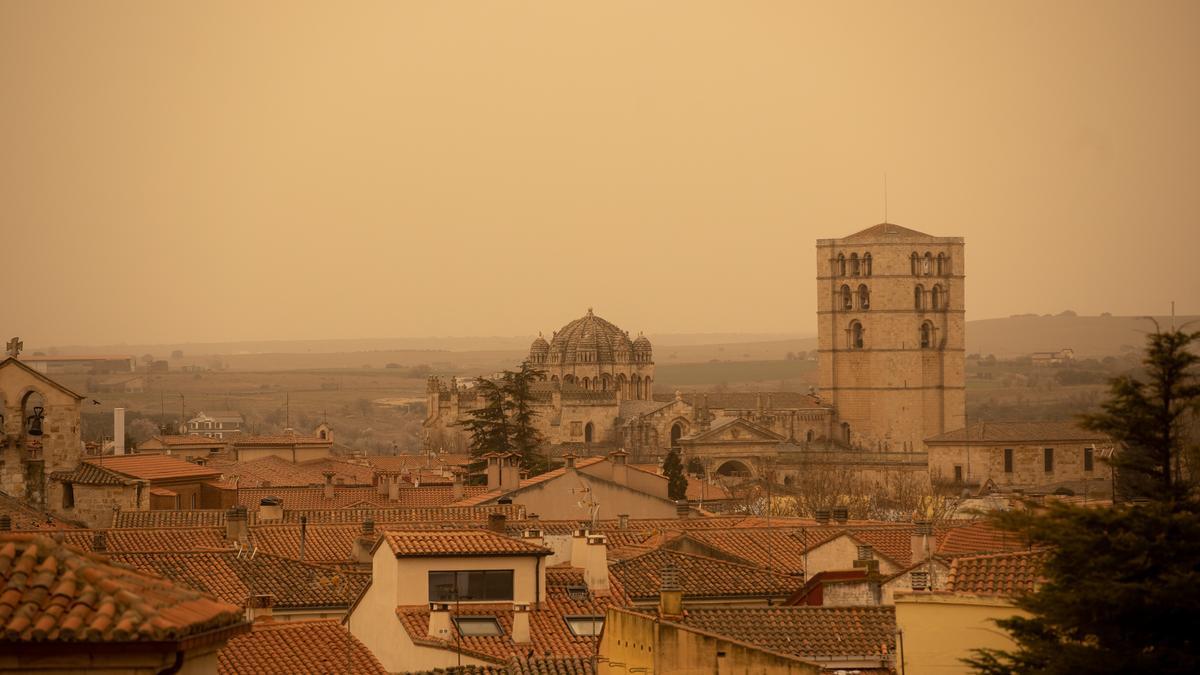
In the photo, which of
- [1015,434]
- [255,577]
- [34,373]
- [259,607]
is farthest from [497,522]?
[1015,434]

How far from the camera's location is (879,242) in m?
138

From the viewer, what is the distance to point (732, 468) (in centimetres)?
12194

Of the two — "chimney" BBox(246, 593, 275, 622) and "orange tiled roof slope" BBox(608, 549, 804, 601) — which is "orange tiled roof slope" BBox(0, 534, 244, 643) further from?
"orange tiled roof slope" BBox(608, 549, 804, 601)

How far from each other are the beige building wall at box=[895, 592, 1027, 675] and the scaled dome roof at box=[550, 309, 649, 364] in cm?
12674

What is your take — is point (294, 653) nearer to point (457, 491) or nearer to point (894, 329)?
point (457, 491)

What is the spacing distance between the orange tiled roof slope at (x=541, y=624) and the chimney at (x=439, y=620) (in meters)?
0.10

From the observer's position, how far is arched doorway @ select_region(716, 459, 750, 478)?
120 meters

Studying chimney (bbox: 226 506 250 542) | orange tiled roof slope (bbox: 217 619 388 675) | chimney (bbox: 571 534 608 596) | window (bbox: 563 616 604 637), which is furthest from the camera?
Answer: chimney (bbox: 226 506 250 542)

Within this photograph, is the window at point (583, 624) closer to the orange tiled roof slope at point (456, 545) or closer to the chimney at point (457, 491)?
the orange tiled roof slope at point (456, 545)

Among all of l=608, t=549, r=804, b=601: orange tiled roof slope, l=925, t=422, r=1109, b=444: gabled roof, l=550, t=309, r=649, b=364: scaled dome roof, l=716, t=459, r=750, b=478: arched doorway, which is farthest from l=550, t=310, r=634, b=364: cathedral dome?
l=608, t=549, r=804, b=601: orange tiled roof slope

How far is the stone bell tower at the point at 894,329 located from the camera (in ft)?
452

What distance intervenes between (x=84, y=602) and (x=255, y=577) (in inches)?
741

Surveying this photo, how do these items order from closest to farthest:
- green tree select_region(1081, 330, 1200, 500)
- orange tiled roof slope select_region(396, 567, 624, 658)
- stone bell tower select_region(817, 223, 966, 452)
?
green tree select_region(1081, 330, 1200, 500) < orange tiled roof slope select_region(396, 567, 624, 658) < stone bell tower select_region(817, 223, 966, 452)

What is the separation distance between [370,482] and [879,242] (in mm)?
78274
